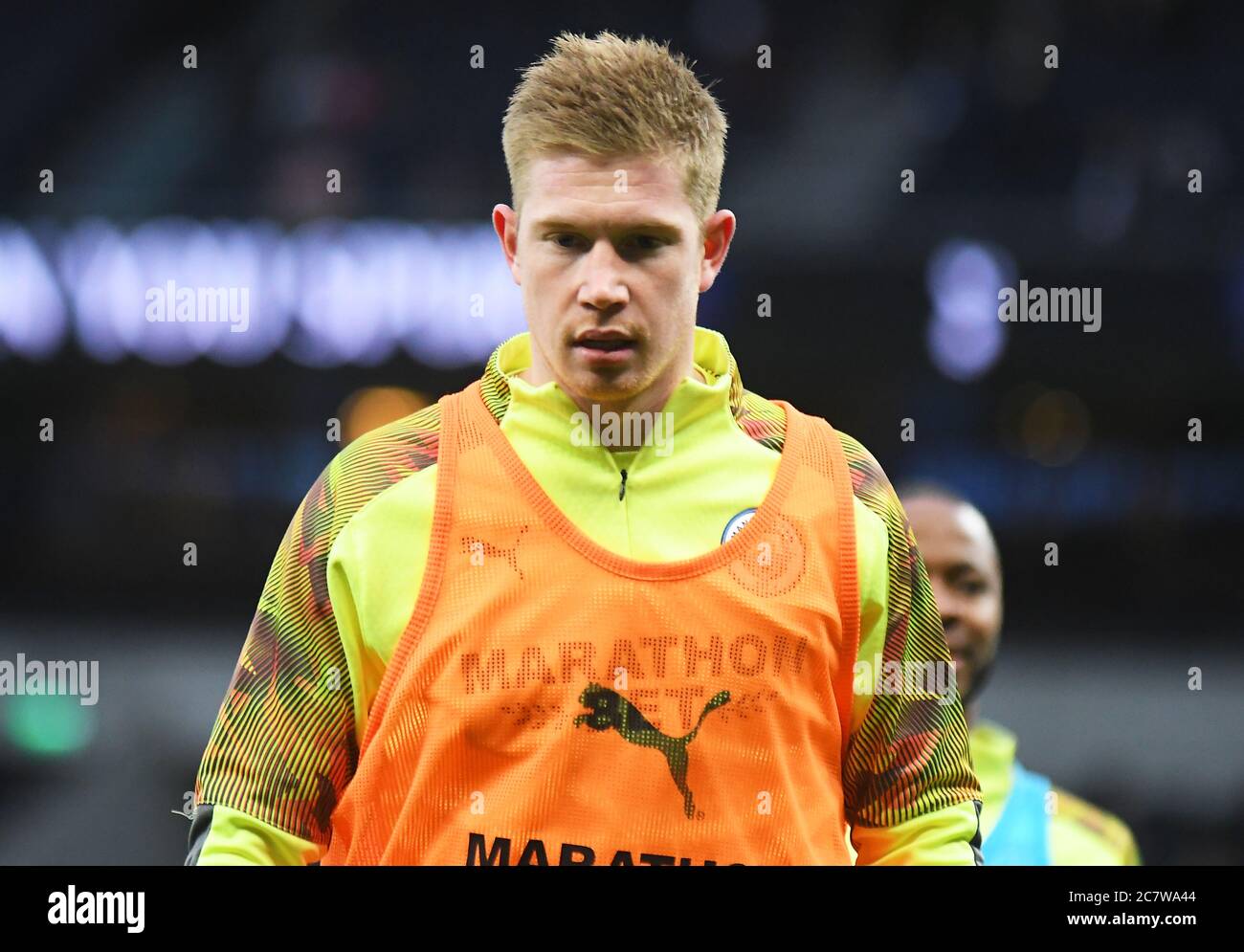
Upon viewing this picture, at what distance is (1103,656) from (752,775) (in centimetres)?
807

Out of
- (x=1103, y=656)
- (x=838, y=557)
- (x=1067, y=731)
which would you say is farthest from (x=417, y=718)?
(x=1103, y=656)

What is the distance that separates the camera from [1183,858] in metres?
8.92

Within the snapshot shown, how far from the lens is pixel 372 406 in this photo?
1016 centimetres

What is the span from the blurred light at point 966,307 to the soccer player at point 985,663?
5.70 metres

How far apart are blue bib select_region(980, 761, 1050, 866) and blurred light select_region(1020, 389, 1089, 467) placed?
19.0 ft

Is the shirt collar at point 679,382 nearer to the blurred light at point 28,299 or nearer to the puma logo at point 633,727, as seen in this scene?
the puma logo at point 633,727

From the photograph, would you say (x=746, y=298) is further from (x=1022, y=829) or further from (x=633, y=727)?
(x=633, y=727)

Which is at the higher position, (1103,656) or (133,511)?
(133,511)

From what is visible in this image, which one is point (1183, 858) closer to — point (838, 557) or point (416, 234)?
point (416, 234)

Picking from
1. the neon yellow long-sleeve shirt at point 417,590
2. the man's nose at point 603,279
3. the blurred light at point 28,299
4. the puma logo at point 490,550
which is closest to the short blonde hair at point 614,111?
the man's nose at point 603,279

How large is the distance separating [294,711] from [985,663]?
7.37 feet

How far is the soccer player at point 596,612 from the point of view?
7.93 ft

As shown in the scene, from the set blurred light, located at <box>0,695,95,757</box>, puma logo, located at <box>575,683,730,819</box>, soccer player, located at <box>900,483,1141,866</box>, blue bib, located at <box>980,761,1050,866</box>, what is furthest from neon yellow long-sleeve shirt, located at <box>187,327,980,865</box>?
blurred light, located at <box>0,695,95,757</box>
